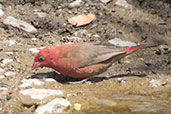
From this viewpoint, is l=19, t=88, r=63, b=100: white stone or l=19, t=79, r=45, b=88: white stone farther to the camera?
l=19, t=79, r=45, b=88: white stone

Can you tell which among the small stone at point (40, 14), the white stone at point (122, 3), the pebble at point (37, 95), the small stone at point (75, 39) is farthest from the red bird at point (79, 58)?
the white stone at point (122, 3)

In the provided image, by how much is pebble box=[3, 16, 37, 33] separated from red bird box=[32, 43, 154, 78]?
5.25 feet

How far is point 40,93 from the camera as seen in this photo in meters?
4.74

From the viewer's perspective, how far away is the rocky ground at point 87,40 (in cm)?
464

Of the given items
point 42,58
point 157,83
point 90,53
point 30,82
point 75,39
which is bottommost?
point 157,83

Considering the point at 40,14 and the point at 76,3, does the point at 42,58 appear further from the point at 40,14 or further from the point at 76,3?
the point at 76,3

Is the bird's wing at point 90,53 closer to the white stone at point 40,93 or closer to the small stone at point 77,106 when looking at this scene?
the white stone at point 40,93

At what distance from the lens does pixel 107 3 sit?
7.61 metres

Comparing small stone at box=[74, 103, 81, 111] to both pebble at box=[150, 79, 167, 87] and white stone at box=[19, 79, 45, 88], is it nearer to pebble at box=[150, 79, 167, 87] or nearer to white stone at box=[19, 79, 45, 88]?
white stone at box=[19, 79, 45, 88]

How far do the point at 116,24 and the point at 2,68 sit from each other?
2624 millimetres

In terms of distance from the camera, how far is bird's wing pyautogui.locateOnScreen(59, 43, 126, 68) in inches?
209

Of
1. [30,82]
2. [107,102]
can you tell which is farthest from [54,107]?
[30,82]

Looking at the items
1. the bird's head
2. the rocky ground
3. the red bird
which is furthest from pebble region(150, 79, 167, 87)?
the bird's head

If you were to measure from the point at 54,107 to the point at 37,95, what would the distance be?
0.38 metres
